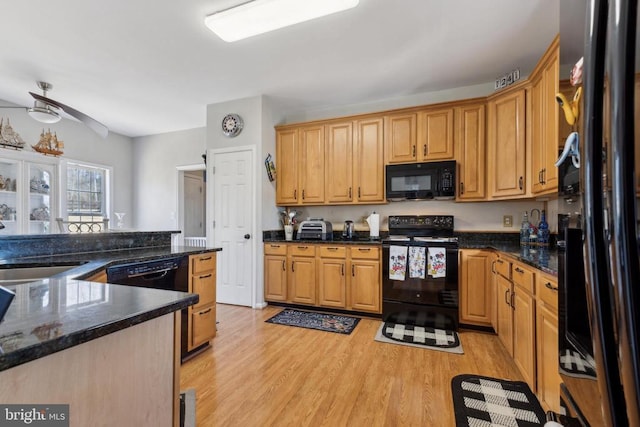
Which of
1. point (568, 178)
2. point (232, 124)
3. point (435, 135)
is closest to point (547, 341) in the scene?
point (568, 178)

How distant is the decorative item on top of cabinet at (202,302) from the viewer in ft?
7.57

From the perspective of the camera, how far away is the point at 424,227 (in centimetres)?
346

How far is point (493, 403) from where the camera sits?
5.80 ft

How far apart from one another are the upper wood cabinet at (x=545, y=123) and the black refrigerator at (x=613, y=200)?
6.61ft

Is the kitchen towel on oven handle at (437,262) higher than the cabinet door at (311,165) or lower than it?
lower

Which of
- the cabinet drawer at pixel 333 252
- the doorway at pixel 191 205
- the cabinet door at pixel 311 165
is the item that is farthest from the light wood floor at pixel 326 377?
the doorway at pixel 191 205

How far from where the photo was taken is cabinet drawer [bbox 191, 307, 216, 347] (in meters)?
2.31

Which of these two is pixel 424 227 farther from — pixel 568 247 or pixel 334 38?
pixel 568 247

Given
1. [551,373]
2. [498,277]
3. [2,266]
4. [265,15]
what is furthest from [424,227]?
[2,266]

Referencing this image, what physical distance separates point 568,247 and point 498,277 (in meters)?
2.20

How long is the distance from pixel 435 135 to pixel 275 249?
90.2 inches

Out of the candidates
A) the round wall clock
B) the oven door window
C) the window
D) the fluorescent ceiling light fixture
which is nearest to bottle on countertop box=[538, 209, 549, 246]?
the oven door window

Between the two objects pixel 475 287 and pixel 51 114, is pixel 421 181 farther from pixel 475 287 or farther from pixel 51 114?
pixel 51 114

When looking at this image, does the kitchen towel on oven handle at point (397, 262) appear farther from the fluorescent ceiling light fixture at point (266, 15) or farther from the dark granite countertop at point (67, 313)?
the dark granite countertop at point (67, 313)
